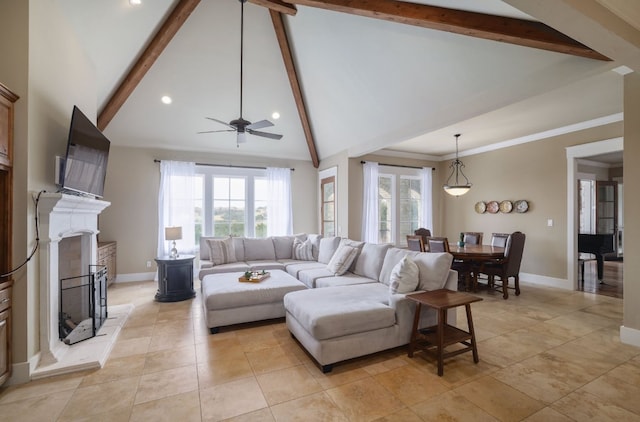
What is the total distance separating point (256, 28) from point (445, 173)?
5465mm

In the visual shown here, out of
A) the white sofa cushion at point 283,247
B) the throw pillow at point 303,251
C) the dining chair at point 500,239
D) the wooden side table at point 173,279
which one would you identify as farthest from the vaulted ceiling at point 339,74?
the wooden side table at point 173,279

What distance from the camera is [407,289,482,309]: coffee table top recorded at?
2487 mm

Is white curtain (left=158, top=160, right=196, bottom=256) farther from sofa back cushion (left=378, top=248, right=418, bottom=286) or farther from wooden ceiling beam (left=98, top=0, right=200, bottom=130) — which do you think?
sofa back cushion (left=378, top=248, right=418, bottom=286)

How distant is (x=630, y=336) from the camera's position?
2.98m

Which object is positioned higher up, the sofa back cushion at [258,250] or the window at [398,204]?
the window at [398,204]

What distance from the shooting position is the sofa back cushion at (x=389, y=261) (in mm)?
3603

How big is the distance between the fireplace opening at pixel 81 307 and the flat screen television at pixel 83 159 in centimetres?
96

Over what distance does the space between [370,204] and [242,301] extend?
380cm

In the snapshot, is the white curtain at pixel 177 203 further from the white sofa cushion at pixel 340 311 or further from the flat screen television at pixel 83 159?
the white sofa cushion at pixel 340 311

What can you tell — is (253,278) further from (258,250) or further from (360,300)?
(258,250)

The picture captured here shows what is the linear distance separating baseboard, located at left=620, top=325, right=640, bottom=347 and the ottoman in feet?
11.3

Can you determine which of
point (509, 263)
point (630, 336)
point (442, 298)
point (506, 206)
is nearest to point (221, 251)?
point (442, 298)

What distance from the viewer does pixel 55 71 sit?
288cm

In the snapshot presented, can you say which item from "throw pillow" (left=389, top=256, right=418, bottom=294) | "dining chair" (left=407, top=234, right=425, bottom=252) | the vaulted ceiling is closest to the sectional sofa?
"throw pillow" (left=389, top=256, right=418, bottom=294)
